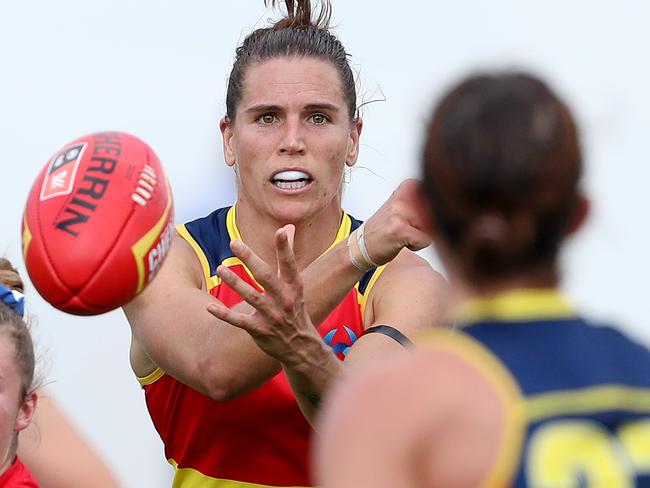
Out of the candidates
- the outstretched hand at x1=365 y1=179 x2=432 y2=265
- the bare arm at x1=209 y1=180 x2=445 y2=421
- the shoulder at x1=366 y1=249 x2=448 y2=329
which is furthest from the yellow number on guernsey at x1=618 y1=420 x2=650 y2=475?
the shoulder at x1=366 y1=249 x2=448 y2=329

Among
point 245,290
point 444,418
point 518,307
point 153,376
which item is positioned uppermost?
point 518,307

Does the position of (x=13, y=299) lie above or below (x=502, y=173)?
below

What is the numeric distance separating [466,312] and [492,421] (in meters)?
0.18

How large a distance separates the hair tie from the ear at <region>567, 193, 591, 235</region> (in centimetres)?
195

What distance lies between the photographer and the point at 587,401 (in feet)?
→ 5.39

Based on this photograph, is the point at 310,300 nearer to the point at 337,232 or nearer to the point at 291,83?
the point at 337,232

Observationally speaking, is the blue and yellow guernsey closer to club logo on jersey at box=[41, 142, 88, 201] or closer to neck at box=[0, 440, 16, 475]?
club logo on jersey at box=[41, 142, 88, 201]

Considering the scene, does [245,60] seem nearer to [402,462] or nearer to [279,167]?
[279,167]

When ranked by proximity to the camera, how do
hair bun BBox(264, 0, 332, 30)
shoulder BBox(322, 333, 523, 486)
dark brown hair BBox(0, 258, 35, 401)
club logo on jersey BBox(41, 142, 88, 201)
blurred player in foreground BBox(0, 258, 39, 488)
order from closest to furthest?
1. shoulder BBox(322, 333, 523, 486)
2. club logo on jersey BBox(41, 142, 88, 201)
3. blurred player in foreground BBox(0, 258, 39, 488)
4. dark brown hair BBox(0, 258, 35, 401)
5. hair bun BBox(264, 0, 332, 30)

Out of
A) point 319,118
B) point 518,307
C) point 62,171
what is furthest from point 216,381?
point 518,307

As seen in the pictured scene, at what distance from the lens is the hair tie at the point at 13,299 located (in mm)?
3338

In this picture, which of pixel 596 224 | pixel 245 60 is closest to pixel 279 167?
pixel 245 60

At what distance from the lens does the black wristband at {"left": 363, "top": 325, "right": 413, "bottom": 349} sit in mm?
3336

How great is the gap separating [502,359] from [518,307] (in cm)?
8
